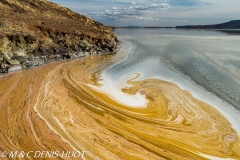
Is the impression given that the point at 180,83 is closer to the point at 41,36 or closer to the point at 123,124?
the point at 123,124

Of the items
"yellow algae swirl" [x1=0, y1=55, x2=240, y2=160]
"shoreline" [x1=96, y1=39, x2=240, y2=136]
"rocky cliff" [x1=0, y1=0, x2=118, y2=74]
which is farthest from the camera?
"rocky cliff" [x1=0, y1=0, x2=118, y2=74]

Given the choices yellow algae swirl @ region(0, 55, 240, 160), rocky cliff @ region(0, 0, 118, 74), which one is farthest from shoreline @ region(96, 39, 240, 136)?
rocky cliff @ region(0, 0, 118, 74)

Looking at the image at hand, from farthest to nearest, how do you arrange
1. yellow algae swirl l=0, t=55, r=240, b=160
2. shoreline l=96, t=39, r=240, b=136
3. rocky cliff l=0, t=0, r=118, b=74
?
rocky cliff l=0, t=0, r=118, b=74
shoreline l=96, t=39, r=240, b=136
yellow algae swirl l=0, t=55, r=240, b=160

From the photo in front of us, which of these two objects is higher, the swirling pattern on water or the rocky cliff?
the rocky cliff

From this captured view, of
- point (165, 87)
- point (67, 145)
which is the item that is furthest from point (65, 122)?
point (165, 87)

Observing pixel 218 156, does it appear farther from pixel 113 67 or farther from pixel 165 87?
pixel 113 67

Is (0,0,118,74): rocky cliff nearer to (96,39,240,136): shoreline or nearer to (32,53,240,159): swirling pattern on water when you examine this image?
(32,53,240,159): swirling pattern on water
